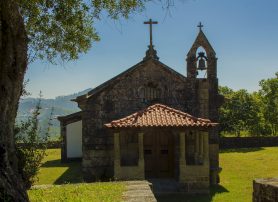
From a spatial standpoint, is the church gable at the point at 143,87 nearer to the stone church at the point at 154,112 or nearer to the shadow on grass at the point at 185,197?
the stone church at the point at 154,112

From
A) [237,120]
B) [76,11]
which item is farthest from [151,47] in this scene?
[237,120]

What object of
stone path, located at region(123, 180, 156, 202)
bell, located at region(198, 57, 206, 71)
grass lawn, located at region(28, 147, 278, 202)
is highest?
bell, located at region(198, 57, 206, 71)

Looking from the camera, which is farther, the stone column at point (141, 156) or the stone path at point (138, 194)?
the stone column at point (141, 156)

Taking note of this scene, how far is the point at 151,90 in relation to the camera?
18.4 m

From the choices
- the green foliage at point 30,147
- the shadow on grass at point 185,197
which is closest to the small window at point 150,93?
the shadow on grass at point 185,197

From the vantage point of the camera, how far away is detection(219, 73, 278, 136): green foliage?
4858cm

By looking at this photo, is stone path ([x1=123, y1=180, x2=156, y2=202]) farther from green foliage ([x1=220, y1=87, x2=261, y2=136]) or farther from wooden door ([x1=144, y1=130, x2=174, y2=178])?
green foliage ([x1=220, y1=87, x2=261, y2=136])

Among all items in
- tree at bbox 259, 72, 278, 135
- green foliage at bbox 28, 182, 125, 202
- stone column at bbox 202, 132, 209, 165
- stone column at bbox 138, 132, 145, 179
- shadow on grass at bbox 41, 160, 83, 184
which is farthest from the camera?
tree at bbox 259, 72, 278, 135

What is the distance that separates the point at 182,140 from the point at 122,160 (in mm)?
2999

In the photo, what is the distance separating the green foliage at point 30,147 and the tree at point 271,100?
51164 millimetres

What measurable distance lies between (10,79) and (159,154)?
40.4ft

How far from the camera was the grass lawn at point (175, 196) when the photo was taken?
27.5 ft

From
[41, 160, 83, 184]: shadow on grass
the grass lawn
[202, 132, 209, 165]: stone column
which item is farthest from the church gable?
the grass lawn

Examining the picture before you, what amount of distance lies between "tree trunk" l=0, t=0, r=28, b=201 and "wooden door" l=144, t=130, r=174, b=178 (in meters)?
11.6
